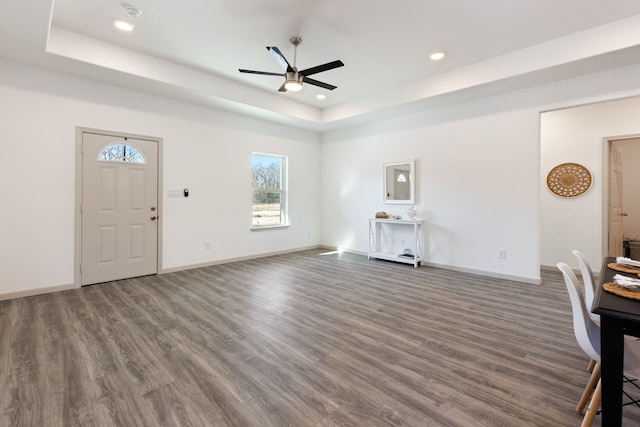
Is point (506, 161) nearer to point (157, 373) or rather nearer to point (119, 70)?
point (157, 373)

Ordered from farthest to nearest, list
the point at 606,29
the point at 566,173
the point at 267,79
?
the point at 566,173 < the point at 267,79 < the point at 606,29

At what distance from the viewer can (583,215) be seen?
16.3 ft

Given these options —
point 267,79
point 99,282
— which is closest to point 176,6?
point 267,79

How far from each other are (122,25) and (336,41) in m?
2.48

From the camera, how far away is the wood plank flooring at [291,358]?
172 cm

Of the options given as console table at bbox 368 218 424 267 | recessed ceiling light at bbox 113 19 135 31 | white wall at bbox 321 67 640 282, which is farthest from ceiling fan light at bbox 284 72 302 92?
console table at bbox 368 218 424 267

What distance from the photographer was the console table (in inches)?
214

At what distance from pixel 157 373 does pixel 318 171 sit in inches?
230

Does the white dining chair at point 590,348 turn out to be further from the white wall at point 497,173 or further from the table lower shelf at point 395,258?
the table lower shelf at point 395,258

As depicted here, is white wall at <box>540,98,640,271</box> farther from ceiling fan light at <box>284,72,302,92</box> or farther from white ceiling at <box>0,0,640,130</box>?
ceiling fan light at <box>284,72,302,92</box>

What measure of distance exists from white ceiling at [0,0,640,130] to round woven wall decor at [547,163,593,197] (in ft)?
6.12

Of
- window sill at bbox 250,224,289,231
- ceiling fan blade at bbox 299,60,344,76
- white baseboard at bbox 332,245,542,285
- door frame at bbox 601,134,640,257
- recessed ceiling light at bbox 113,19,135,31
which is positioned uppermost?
recessed ceiling light at bbox 113,19,135,31

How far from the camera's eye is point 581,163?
4.99 metres

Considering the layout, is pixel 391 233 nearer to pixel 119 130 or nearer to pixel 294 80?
pixel 294 80
